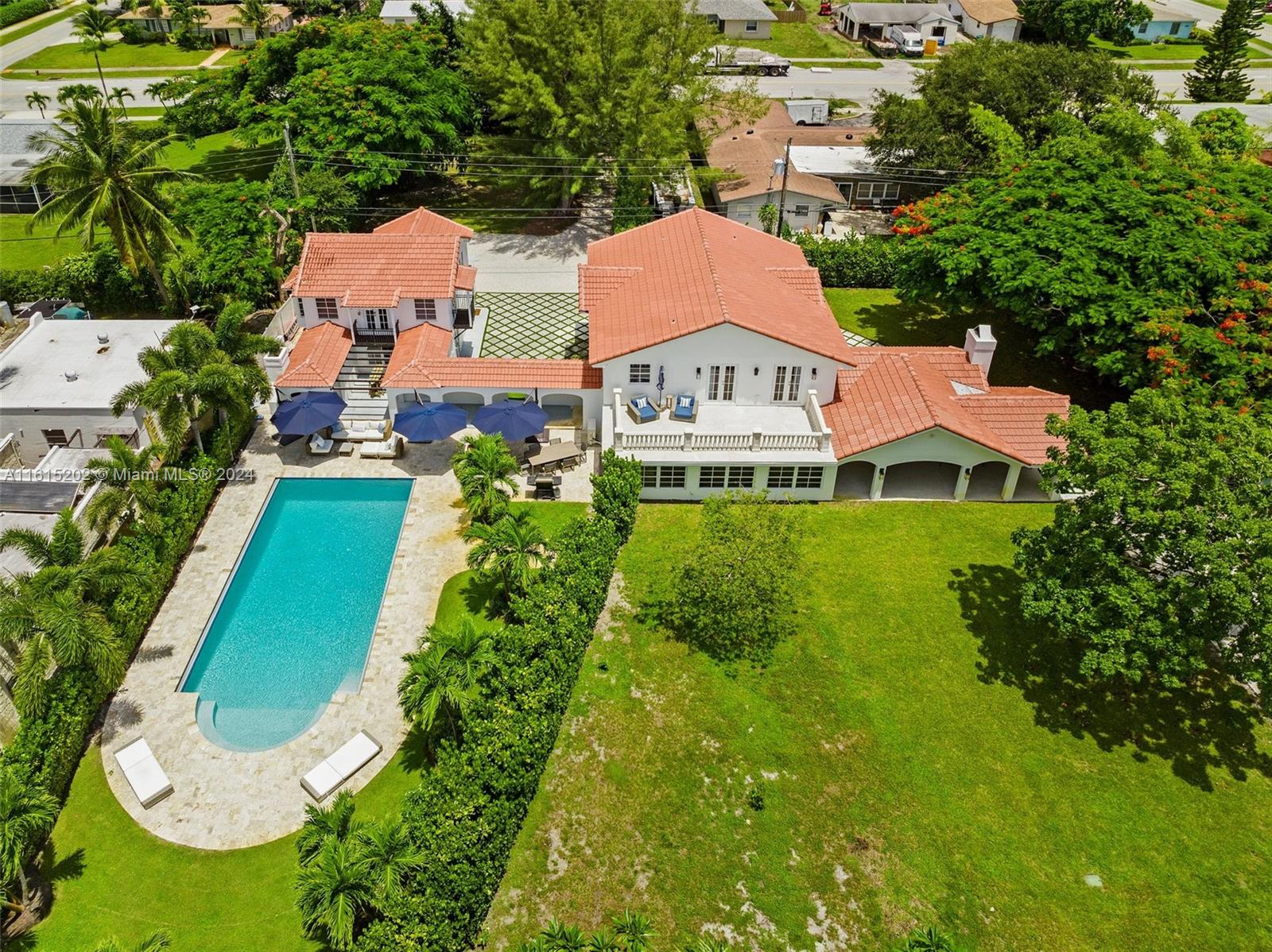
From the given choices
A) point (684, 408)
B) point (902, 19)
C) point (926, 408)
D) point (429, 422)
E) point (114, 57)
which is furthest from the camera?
point (902, 19)

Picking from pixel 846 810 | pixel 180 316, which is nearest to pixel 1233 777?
pixel 846 810

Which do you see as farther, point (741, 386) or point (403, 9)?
point (403, 9)

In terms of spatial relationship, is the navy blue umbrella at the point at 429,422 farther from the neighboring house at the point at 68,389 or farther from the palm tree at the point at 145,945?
the palm tree at the point at 145,945

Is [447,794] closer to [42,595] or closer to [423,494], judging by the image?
[42,595]

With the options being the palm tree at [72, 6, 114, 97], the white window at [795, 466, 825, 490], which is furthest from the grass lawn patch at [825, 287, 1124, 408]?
the palm tree at [72, 6, 114, 97]

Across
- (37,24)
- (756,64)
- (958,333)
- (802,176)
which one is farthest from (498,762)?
(37,24)

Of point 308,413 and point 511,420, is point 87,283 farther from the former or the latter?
point 511,420
